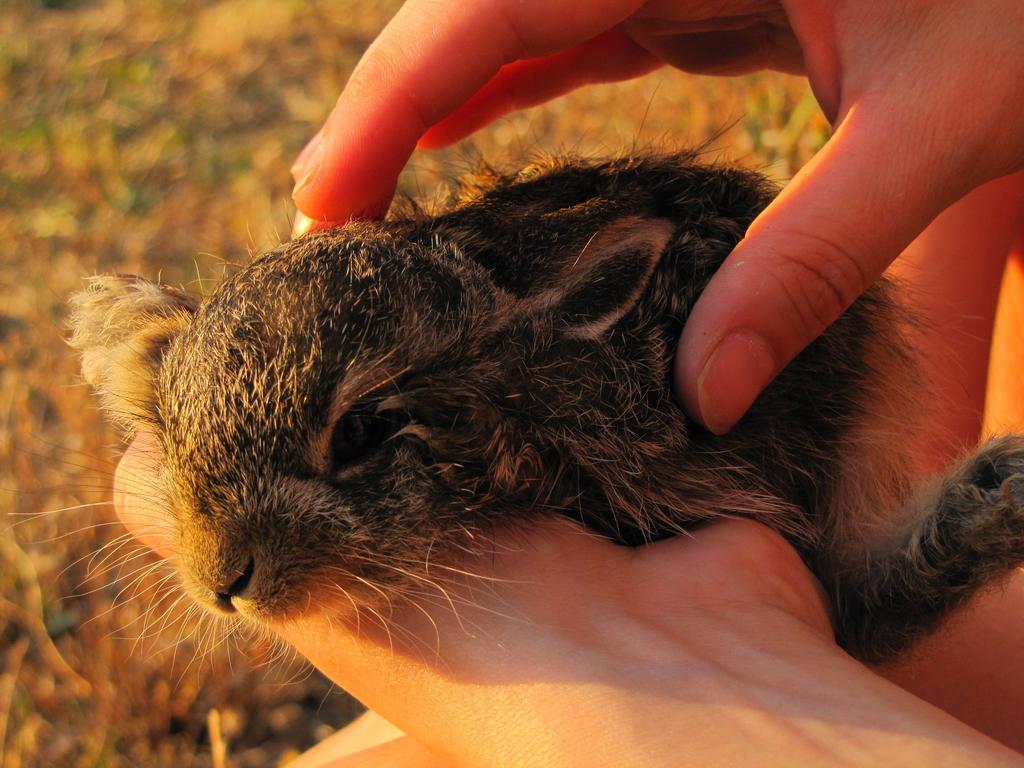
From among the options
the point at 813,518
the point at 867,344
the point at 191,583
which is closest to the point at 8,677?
the point at 191,583

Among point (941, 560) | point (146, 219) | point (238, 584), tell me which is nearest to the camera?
point (238, 584)

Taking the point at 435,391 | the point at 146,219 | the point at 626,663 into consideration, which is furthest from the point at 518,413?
the point at 146,219

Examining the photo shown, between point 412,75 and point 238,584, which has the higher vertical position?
point 412,75

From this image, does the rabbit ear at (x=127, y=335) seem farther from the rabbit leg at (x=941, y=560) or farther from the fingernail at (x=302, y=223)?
the rabbit leg at (x=941, y=560)

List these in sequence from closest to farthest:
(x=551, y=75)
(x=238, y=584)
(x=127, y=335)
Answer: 1. (x=238, y=584)
2. (x=127, y=335)
3. (x=551, y=75)

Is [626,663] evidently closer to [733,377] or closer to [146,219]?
[733,377]

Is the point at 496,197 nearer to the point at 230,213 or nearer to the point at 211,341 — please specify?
the point at 211,341

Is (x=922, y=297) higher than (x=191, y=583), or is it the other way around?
(x=191, y=583)
